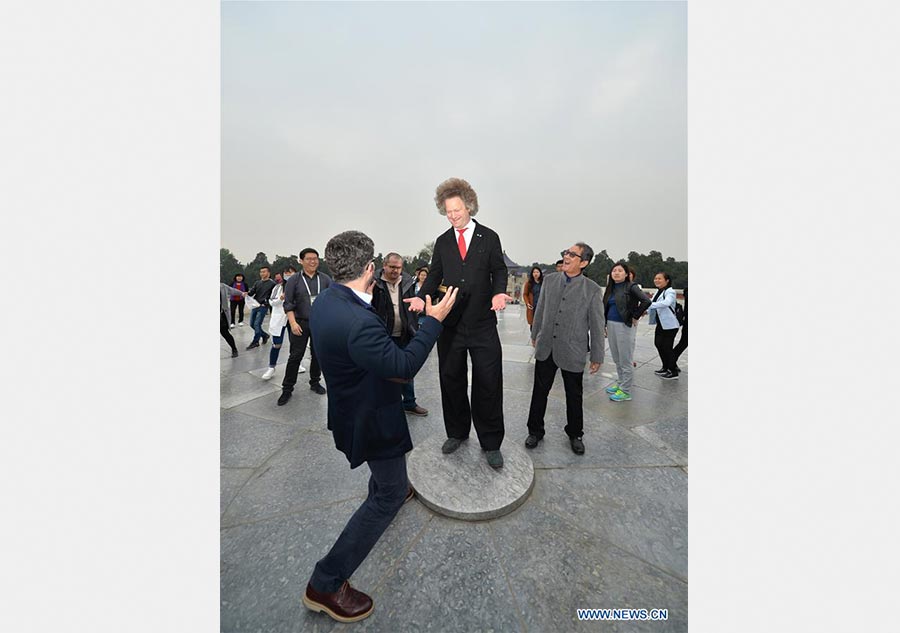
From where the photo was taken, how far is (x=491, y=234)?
8.68 ft

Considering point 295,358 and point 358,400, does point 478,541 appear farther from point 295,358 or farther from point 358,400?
point 295,358

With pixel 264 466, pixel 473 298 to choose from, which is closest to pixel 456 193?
pixel 473 298

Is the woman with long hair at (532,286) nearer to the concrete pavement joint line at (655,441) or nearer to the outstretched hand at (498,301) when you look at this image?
the concrete pavement joint line at (655,441)

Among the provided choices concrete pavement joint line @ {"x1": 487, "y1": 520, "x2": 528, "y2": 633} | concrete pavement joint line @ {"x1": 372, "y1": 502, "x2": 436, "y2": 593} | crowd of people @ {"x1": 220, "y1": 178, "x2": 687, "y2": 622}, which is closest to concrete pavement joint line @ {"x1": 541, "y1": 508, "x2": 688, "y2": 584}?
concrete pavement joint line @ {"x1": 487, "y1": 520, "x2": 528, "y2": 633}

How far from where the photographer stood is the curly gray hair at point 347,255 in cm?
159

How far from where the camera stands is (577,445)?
3002 millimetres

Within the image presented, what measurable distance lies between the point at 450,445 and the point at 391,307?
60.2 inches

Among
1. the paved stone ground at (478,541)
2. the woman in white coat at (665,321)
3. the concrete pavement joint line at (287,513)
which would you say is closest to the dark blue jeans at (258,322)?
the paved stone ground at (478,541)

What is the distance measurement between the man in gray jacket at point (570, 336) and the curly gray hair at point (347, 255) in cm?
195

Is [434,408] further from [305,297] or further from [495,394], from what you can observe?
[305,297]

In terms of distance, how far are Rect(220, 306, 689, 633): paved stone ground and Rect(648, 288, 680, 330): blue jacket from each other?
231 centimetres

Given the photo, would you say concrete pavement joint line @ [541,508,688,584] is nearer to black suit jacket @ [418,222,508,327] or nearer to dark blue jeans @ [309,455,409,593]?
dark blue jeans @ [309,455,409,593]

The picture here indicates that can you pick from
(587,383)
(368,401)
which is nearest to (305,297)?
(368,401)

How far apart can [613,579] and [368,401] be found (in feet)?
5.64
